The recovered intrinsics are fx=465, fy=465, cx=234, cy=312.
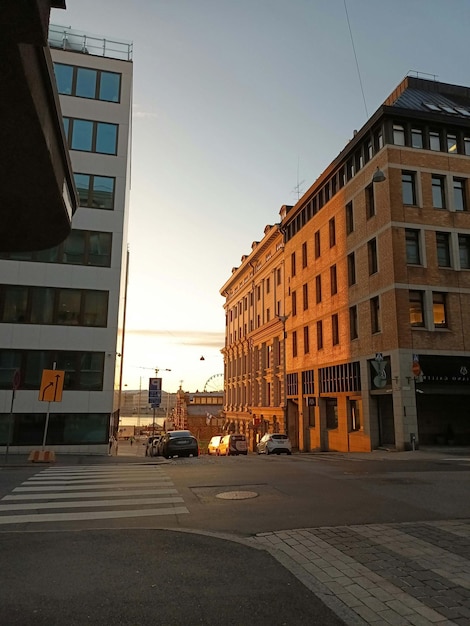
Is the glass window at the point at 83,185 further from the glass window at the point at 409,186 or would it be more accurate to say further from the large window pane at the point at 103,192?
the glass window at the point at 409,186

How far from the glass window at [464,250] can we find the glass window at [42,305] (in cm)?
2448

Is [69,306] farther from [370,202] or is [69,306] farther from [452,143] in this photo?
[452,143]

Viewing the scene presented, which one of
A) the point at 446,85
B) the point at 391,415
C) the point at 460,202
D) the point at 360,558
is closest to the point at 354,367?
the point at 391,415

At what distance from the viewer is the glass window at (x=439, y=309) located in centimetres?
2728

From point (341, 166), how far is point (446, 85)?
38.5ft

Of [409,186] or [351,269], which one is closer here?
[409,186]

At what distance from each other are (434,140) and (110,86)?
68.5 ft

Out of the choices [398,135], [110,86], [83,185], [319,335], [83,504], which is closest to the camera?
[83,504]

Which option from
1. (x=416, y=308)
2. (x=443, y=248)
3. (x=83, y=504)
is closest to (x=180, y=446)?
(x=416, y=308)

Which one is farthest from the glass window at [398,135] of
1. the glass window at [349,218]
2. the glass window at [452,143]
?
the glass window at [349,218]

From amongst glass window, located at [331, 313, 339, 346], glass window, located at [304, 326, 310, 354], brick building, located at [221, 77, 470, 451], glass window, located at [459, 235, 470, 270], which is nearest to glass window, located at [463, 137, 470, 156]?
brick building, located at [221, 77, 470, 451]

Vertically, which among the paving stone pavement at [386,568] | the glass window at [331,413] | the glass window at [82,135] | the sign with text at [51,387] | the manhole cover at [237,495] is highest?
the glass window at [82,135]

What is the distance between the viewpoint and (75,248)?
27.3 m

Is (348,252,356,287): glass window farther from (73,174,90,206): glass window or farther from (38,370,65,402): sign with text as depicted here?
(38,370,65,402): sign with text
